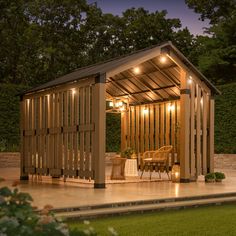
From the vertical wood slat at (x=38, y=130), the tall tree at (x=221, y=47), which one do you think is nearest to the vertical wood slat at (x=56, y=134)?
the vertical wood slat at (x=38, y=130)

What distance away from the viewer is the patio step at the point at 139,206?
7.64 meters

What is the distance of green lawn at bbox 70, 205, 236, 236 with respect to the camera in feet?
21.6

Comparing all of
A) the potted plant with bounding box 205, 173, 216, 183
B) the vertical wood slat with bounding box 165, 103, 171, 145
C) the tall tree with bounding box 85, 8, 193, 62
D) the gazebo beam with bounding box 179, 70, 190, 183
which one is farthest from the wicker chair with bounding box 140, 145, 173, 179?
the tall tree with bounding box 85, 8, 193, 62

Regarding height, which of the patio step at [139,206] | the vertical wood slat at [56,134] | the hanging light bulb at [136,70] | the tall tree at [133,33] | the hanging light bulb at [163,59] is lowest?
the patio step at [139,206]

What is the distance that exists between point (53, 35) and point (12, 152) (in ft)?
35.4

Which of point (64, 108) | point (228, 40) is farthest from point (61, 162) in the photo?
point (228, 40)

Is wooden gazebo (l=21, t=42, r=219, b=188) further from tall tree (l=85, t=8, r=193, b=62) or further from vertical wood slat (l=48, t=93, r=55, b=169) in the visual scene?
tall tree (l=85, t=8, r=193, b=62)

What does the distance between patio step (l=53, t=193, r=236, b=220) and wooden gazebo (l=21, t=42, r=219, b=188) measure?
246cm

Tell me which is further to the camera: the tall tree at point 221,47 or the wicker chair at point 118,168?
the tall tree at point 221,47

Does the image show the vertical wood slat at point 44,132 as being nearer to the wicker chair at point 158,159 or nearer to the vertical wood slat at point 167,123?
the wicker chair at point 158,159

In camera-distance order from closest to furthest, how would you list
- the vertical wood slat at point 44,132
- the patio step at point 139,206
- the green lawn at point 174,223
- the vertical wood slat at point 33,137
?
1. the green lawn at point 174,223
2. the patio step at point 139,206
3. the vertical wood slat at point 44,132
4. the vertical wood slat at point 33,137

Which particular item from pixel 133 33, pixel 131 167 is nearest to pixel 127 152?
pixel 131 167

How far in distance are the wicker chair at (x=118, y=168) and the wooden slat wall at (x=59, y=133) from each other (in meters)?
1.03

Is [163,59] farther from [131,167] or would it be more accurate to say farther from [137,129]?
[137,129]
